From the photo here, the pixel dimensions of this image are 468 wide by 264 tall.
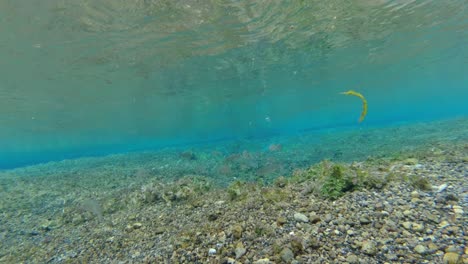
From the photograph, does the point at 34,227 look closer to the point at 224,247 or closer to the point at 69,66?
the point at 224,247

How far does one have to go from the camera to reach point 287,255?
269 centimetres

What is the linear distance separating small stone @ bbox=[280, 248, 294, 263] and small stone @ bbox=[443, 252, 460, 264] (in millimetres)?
1538

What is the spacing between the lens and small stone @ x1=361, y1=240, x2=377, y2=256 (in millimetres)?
2553

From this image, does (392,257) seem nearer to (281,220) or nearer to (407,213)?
(407,213)

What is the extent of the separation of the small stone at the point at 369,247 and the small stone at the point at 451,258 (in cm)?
62

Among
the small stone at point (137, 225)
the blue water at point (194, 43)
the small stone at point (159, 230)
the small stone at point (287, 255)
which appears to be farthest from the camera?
the blue water at point (194, 43)

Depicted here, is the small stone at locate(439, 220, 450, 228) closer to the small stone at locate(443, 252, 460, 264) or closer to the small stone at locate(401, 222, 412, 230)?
the small stone at locate(401, 222, 412, 230)

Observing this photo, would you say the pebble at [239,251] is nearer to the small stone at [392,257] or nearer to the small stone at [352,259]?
the small stone at [352,259]

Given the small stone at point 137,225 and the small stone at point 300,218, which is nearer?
the small stone at point 300,218

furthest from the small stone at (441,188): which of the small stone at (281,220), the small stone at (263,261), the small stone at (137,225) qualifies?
the small stone at (137,225)

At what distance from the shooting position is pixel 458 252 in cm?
235

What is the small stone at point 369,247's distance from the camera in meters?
2.55

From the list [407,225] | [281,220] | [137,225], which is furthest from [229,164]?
[407,225]

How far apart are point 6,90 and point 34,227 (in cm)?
2631
